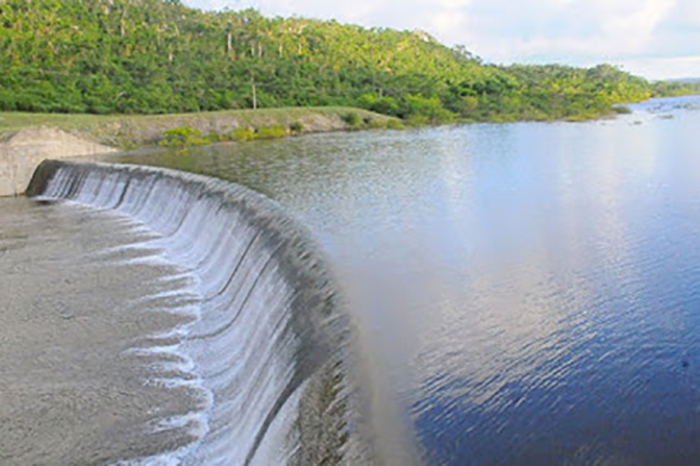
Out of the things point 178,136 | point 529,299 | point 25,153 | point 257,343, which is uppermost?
point 178,136

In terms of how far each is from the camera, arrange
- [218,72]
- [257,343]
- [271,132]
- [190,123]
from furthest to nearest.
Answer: [218,72] → [271,132] → [190,123] → [257,343]

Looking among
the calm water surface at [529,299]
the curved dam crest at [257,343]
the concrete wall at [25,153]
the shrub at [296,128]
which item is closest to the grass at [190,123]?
the shrub at [296,128]

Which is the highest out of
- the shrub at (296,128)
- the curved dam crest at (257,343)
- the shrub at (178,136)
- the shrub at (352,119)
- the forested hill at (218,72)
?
the forested hill at (218,72)

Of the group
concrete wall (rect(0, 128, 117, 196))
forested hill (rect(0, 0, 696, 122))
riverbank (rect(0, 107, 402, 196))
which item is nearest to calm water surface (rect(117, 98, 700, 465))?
concrete wall (rect(0, 128, 117, 196))

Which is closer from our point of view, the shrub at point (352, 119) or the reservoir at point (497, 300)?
the reservoir at point (497, 300)

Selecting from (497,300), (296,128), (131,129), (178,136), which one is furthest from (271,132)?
(497,300)

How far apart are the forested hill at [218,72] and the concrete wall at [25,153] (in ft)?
37.0

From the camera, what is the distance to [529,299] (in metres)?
7.55

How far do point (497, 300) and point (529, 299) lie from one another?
13.4 inches

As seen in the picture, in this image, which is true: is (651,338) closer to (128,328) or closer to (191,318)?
(191,318)

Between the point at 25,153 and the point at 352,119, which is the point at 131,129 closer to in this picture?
the point at 25,153

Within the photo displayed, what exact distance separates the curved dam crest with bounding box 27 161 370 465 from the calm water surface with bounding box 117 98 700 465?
1.55 feet

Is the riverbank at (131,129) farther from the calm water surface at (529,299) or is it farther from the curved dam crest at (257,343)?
the curved dam crest at (257,343)

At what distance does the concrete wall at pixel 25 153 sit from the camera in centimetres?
2341
